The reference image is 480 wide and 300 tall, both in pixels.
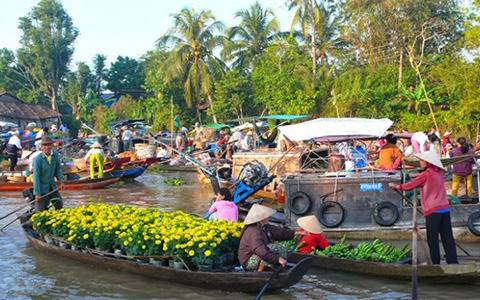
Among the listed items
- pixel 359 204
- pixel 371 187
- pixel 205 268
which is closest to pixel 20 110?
pixel 359 204

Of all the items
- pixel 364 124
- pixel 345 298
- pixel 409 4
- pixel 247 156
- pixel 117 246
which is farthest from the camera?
pixel 409 4

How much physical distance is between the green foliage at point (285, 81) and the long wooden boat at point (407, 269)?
895 inches

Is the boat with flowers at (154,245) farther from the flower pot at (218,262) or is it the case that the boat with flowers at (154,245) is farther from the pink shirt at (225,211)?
the pink shirt at (225,211)

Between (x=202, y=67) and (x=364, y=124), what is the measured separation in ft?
87.1

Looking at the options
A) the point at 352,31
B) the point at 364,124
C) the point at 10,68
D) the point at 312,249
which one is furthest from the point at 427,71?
the point at 10,68

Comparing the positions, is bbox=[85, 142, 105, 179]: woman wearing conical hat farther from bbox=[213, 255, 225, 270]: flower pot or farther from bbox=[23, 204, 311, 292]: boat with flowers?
bbox=[213, 255, 225, 270]: flower pot

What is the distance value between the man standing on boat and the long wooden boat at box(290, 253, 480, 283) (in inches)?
167

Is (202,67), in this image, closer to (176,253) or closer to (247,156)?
(247,156)

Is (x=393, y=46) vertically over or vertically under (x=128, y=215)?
over

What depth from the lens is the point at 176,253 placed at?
267 inches

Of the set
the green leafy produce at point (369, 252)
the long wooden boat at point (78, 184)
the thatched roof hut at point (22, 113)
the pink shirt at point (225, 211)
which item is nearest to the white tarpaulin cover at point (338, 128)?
the pink shirt at point (225, 211)

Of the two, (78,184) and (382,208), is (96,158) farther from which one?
(382,208)

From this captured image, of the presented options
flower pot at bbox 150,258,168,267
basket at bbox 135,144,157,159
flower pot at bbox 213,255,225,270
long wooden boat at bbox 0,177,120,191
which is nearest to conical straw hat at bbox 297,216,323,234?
flower pot at bbox 213,255,225,270

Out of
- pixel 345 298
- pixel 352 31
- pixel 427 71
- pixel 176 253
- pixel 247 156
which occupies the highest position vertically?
pixel 352 31
